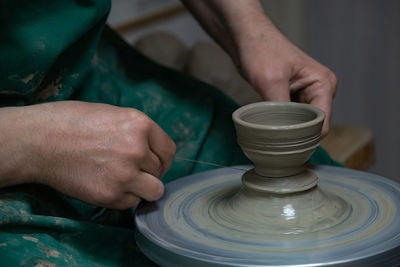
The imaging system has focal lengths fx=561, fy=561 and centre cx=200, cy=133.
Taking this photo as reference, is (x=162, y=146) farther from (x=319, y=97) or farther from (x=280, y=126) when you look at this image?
(x=319, y=97)

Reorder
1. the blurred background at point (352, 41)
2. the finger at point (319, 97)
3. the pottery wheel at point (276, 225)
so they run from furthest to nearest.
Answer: the blurred background at point (352, 41)
the finger at point (319, 97)
the pottery wheel at point (276, 225)

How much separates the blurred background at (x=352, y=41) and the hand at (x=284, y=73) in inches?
59.8

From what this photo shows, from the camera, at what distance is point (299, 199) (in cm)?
91

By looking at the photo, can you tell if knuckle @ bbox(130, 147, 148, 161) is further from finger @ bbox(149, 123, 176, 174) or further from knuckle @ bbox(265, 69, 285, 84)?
knuckle @ bbox(265, 69, 285, 84)

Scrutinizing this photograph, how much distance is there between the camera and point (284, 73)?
1144 millimetres

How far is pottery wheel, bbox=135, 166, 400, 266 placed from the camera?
78 cm

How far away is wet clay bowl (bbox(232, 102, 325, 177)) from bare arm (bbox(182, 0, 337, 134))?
155mm

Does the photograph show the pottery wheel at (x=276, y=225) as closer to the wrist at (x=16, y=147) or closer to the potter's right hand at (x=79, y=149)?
the potter's right hand at (x=79, y=149)

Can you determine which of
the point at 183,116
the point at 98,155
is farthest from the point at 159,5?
the point at 98,155

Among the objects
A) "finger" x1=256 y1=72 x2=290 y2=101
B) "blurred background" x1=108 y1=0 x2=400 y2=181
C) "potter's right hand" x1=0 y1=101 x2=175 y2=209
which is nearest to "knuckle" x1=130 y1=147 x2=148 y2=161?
"potter's right hand" x1=0 y1=101 x2=175 y2=209

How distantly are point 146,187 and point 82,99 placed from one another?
34 centimetres

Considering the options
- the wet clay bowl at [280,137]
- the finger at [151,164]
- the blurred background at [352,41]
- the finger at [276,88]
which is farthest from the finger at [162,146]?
the blurred background at [352,41]

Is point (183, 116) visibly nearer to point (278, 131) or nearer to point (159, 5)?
point (278, 131)

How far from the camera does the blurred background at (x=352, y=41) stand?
8.97 ft
